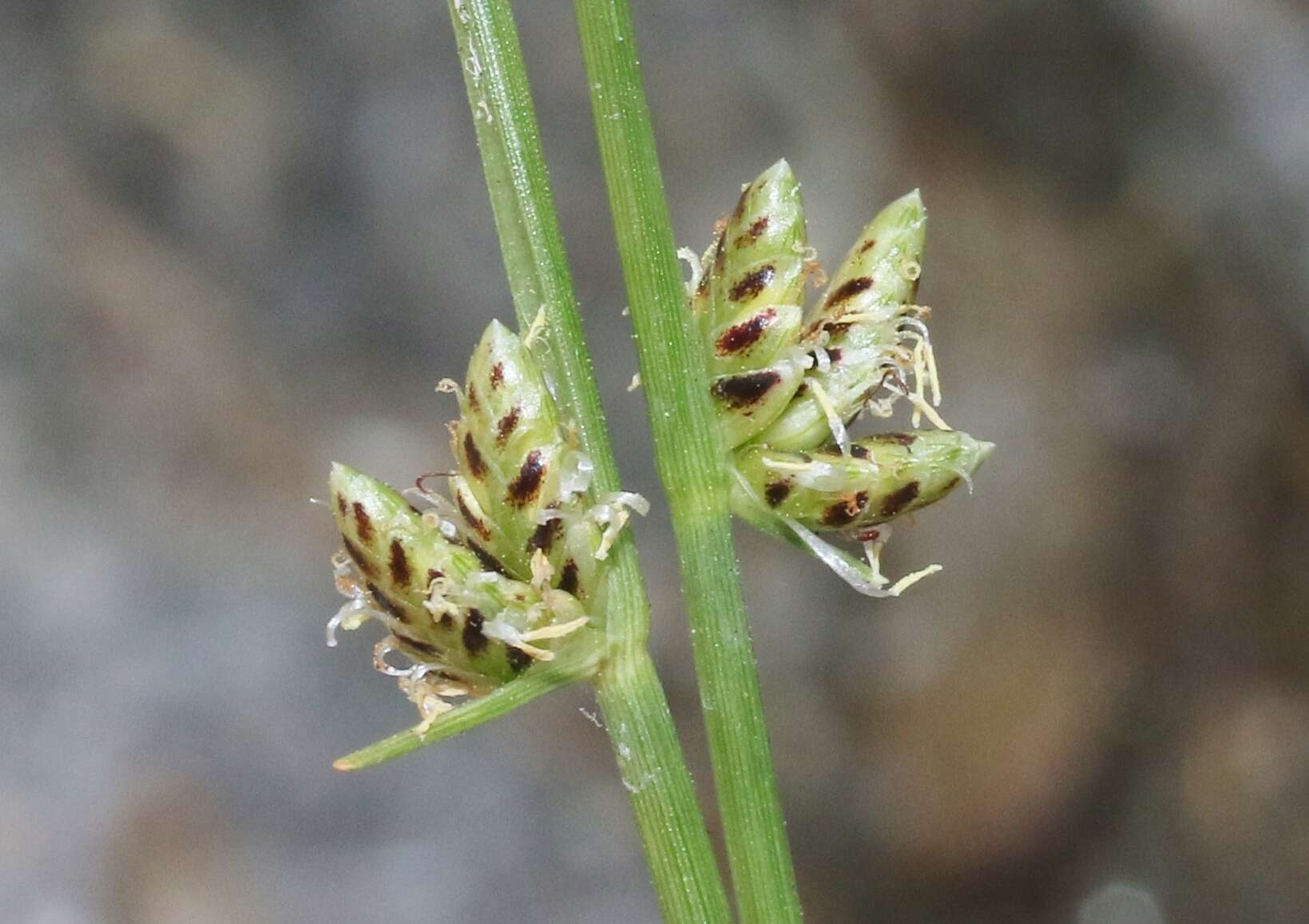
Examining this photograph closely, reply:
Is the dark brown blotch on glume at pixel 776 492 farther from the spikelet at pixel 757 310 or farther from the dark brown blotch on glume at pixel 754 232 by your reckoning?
the dark brown blotch on glume at pixel 754 232

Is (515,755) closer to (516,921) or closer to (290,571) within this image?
(516,921)

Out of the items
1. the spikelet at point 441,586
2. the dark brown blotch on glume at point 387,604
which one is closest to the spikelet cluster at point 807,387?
the spikelet at point 441,586

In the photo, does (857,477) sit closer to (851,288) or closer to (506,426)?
(851,288)

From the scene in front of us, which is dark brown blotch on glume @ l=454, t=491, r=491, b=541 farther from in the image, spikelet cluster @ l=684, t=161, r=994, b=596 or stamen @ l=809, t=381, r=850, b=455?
stamen @ l=809, t=381, r=850, b=455

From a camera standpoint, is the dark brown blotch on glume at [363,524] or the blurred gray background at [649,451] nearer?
the dark brown blotch on glume at [363,524]

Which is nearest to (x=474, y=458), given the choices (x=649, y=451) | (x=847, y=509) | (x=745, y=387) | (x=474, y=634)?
(x=474, y=634)

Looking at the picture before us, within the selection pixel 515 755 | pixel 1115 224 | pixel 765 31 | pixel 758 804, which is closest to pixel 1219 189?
pixel 1115 224

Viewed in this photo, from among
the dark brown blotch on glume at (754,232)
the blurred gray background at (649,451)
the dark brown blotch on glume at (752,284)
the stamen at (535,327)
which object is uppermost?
the dark brown blotch on glume at (754,232)
